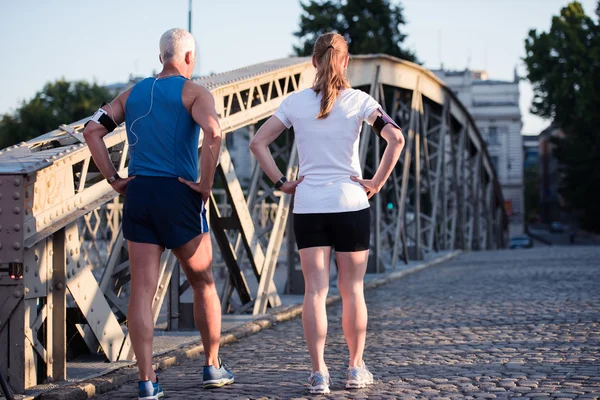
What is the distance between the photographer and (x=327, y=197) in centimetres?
588

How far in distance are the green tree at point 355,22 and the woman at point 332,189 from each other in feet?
143

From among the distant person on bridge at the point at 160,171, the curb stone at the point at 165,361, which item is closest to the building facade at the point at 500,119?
the curb stone at the point at 165,361

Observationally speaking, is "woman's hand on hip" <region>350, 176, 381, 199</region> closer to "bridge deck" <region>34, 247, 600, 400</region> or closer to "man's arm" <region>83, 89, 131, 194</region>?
"bridge deck" <region>34, 247, 600, 400</region>

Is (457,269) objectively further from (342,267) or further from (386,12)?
(386,12)

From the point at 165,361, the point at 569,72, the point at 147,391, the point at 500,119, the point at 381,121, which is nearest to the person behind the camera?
the point at 147,391

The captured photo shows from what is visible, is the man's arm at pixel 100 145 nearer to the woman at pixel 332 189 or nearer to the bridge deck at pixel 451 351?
the woman at pixel 332 189

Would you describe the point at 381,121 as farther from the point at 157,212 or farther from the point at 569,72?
the point at 569,72

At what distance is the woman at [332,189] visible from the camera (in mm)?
5879

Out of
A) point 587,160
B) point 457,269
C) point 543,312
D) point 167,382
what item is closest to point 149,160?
point 167,382

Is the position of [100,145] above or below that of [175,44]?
below

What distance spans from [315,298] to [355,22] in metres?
45.4

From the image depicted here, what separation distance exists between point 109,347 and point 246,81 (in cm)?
410

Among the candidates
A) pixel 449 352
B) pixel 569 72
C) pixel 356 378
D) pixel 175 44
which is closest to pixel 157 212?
pixel 175 44

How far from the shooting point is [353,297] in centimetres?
598
